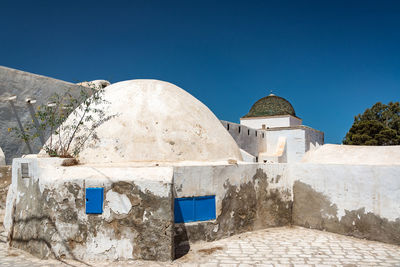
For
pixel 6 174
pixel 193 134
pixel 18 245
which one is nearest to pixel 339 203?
pixel 193 134

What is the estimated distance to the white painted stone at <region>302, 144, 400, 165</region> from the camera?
25.7ft

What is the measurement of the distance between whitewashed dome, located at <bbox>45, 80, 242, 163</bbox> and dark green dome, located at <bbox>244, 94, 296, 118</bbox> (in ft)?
52.5

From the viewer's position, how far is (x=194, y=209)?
571cm

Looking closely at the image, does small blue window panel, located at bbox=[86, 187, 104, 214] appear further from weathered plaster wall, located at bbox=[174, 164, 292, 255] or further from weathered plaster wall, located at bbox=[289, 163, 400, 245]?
weathered plaster wall, located at bbox=[289, 163, 400, 245]

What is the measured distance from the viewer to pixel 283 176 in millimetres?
7133

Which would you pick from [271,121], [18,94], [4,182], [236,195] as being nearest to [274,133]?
[271,121]

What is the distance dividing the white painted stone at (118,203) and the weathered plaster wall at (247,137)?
1047 cm

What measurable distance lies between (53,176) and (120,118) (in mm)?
2070

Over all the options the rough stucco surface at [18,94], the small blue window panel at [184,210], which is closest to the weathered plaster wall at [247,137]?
the rough stucco surface at [18,94]

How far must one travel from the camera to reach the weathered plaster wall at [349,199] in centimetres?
585

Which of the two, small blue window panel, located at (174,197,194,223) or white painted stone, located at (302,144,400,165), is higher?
white painted stone, located at (302,144,400,165)

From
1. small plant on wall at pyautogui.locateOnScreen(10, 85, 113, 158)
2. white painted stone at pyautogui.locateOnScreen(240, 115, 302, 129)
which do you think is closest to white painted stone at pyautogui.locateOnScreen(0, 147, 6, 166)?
small plant on wall at pyautogui.locateOnScreen(10, 85, 113, 158)

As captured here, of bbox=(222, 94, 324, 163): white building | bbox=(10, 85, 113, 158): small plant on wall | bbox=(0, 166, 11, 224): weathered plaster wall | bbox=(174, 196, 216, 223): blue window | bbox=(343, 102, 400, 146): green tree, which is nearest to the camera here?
bbox=(174, 196, 216, 223): blue window

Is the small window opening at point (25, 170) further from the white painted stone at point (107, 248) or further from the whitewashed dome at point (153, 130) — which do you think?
the white painted stone at point (107, 248)
